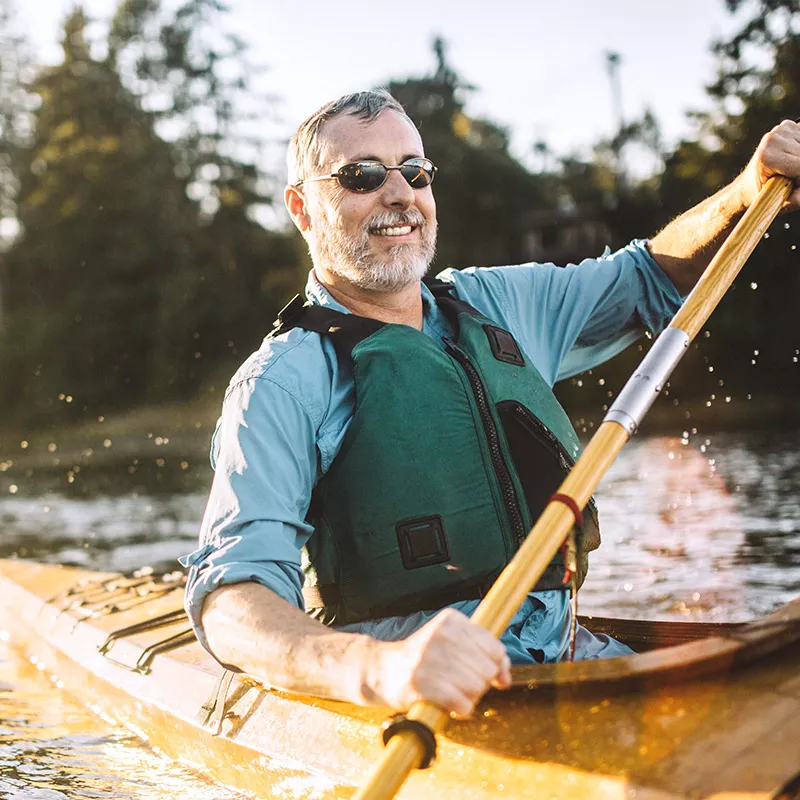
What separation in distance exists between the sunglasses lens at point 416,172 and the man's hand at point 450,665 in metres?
1.34

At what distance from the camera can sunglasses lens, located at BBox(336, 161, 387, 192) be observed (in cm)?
258

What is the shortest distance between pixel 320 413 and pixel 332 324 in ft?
0.85

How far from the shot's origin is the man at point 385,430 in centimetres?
203

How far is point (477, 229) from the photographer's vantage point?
2931 centimetres

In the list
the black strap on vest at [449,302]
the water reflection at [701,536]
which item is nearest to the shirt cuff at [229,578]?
the black strap on vest at [449,302]

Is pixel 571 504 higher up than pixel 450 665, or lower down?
higher up

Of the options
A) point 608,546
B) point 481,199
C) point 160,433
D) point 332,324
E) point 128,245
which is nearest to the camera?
point 332,324

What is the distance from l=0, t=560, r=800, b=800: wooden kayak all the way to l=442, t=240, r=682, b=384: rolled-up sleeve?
2.94 feet

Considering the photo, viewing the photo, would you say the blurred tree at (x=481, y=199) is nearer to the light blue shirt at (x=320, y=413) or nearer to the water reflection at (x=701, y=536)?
the water reflection at (x=701, y=536)

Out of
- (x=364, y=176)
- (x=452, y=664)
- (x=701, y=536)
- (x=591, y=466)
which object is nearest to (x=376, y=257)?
(x=364, y=176)

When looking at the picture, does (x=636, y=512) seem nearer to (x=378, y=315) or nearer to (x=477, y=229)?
(x=378, y=315)

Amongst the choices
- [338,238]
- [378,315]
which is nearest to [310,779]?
[378,315]

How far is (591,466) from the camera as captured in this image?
1989 mm

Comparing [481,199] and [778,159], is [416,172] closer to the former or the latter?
[778,159]
